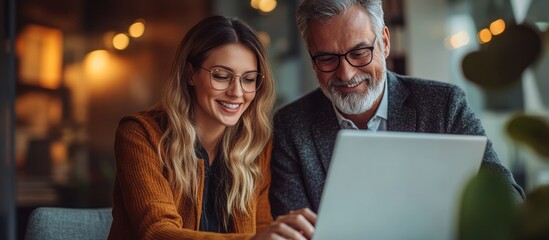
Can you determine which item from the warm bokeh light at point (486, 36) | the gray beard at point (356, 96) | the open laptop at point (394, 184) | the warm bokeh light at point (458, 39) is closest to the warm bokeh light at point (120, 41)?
the warm bokeh light at point (458, 39)

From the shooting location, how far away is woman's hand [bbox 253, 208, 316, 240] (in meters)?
1.19

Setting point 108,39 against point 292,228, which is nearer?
point 292,228

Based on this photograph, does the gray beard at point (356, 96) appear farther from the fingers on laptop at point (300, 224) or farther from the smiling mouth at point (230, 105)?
the fingers on laptop at point (300, 224)

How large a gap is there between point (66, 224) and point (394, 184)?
50.7 inches

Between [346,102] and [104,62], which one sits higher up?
[346,102]

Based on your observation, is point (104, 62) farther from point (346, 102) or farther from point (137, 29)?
point (346, 102)

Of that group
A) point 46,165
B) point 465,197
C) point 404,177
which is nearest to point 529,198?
point 465,197

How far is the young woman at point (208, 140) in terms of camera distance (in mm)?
1848

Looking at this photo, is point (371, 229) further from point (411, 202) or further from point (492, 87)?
point (492, 87)

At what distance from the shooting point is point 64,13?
5.19m

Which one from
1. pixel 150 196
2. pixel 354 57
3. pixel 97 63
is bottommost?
pixel 97 63

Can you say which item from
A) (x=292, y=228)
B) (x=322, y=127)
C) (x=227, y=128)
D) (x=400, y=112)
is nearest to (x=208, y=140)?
(x=227, y=128)

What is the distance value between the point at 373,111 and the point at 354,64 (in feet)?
0.65

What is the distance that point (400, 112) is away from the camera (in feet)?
6.61
